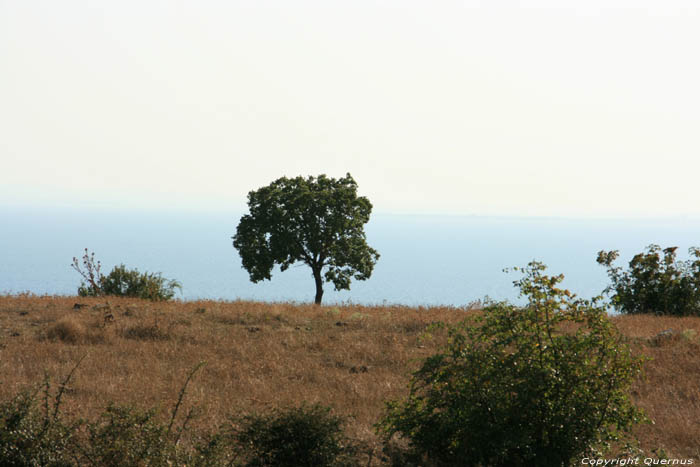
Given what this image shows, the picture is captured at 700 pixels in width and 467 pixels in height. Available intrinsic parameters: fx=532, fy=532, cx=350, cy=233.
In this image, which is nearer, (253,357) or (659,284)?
(253,357)

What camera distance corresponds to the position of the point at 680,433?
29.6 feet

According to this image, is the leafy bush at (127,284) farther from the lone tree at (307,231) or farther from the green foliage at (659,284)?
the green foliage at (659,284)

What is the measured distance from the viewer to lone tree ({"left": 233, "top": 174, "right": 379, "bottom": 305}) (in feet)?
123

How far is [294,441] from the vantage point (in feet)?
22.6

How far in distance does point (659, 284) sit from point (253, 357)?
25.0 m

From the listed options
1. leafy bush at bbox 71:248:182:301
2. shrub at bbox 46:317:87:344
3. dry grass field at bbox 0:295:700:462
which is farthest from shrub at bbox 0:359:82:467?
leafy bush at bbox 71:248:182:301

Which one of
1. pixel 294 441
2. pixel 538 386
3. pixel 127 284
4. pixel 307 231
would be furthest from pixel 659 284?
pixel 127 284

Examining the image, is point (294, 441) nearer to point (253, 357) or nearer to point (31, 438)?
point (31, 438)

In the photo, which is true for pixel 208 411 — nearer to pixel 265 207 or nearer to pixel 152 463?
pixel 152 463

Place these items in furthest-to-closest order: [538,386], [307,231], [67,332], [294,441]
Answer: [307,231] < [67,332] < [294,441] < [538,386]

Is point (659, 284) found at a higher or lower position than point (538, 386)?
lower

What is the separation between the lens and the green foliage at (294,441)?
6845 mm

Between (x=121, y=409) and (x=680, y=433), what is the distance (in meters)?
8.92

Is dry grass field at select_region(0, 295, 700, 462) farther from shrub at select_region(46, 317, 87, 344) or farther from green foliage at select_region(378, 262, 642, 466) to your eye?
green foliage at select_region(378, 262, 642, 466)
